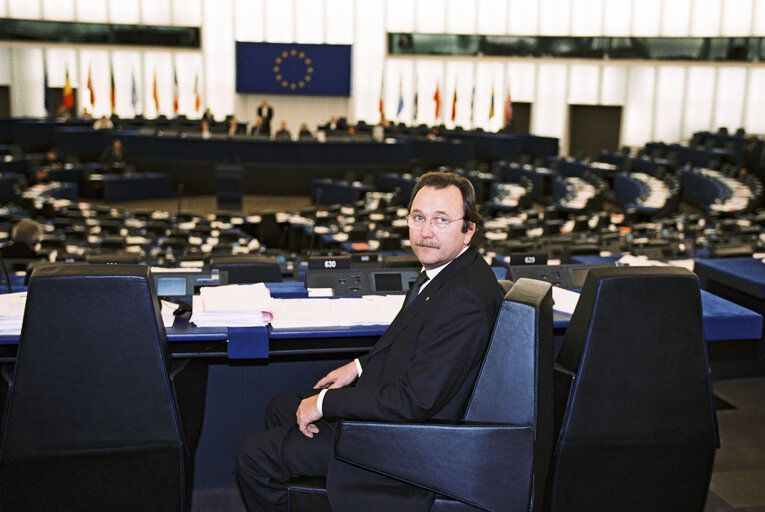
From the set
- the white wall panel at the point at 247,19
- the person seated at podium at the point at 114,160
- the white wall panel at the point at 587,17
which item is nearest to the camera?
the person seated at podium at the point at 114,160

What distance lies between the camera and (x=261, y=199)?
51.2 feet

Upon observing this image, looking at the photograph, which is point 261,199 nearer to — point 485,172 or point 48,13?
point 485,172

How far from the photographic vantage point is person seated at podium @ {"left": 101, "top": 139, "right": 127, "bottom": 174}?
15.4 metres

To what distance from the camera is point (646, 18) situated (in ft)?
75.6

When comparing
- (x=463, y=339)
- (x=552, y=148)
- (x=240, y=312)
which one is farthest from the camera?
(x=552, y=148)

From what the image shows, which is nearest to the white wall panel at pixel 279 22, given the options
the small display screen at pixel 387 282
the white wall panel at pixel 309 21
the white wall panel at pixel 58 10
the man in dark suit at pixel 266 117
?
the white wall panel at pixel 309 21

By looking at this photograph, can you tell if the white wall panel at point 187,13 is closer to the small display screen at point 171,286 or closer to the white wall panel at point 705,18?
the white wall panel at point 705,18

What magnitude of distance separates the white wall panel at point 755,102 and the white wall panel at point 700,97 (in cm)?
104

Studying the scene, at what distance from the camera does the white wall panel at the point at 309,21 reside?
77.4ft

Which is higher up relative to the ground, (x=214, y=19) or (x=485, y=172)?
(x=214, y=19)

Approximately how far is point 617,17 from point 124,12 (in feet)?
49.5

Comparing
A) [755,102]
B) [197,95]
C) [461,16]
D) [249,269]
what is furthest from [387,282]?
[461,16]

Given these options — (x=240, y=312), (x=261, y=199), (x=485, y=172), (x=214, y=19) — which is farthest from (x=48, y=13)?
(x=240, y=312)

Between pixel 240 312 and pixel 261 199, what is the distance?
44.6 ft
